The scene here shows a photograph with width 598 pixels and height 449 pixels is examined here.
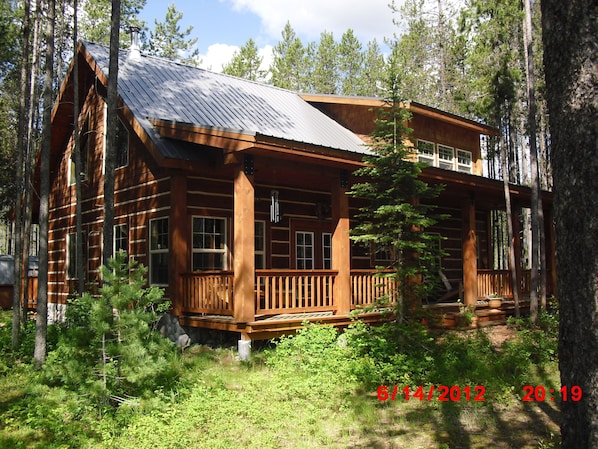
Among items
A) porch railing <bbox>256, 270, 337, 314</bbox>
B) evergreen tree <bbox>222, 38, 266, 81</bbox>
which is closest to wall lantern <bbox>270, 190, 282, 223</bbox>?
porch railing <bbox>256, 270, 337, 314</bbox>

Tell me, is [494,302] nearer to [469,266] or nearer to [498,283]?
[498,283]

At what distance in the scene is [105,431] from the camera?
6398 millimetres

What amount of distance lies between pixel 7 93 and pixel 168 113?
23845 mm

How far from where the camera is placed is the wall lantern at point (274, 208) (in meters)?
12.7

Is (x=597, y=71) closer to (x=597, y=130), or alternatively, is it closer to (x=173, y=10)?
(x=597, y=130)

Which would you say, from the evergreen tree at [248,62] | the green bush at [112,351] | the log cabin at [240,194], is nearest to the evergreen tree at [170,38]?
the evergreen tree at [248,62]

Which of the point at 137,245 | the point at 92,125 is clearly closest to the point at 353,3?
the point at 92,125

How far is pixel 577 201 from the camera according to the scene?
3.31 metres

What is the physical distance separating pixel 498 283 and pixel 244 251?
28.6ft

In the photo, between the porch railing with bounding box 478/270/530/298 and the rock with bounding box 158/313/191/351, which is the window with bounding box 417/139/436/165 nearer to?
the porch railing with bounding box 478/270/530/298

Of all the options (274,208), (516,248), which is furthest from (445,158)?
(274,208)

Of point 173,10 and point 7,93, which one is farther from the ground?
point 173,10

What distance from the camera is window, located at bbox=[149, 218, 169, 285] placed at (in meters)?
12.2

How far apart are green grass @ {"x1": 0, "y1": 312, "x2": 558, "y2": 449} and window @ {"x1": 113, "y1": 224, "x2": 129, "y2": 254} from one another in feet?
17.3
